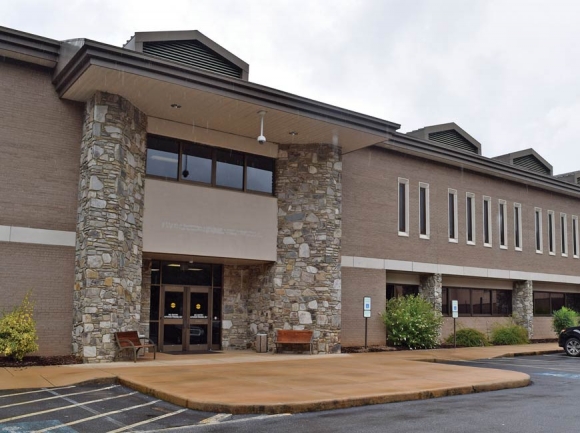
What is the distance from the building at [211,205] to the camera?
1617cm

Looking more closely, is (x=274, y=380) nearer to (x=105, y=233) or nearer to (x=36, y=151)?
(x=105, y=233)

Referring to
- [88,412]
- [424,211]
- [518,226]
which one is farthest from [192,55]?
[518,226]

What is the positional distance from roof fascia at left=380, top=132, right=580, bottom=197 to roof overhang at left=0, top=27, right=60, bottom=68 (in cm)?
1101

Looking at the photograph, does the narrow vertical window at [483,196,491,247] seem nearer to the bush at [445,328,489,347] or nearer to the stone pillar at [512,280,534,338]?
the stone pillar at [512,280,534,338]

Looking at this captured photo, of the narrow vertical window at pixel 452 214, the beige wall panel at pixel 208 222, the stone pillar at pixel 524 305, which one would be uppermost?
the narrow vertical window at pixel 452 214

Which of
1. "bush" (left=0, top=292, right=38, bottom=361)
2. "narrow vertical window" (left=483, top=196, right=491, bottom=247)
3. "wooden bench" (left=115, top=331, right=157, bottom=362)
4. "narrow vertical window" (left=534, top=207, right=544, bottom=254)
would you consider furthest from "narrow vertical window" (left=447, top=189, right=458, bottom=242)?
"bush" (left=0, top=292, right=38, bottom=361)

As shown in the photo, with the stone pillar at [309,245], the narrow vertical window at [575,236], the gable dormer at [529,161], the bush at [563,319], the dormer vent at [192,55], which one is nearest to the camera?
the dormer vent at [192,55]

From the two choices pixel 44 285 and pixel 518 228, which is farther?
pixel 518 228

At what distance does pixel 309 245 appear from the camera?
819 inches

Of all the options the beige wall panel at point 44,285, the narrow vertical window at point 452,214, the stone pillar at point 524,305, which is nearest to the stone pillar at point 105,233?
the beige wall panel at point 44,285

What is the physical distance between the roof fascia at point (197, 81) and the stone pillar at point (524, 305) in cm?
1452

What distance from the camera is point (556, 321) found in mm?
30625

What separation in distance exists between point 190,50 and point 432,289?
1364cm

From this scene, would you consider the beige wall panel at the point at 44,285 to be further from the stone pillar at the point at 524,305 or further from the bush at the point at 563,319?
the bush at the point at 563,319
